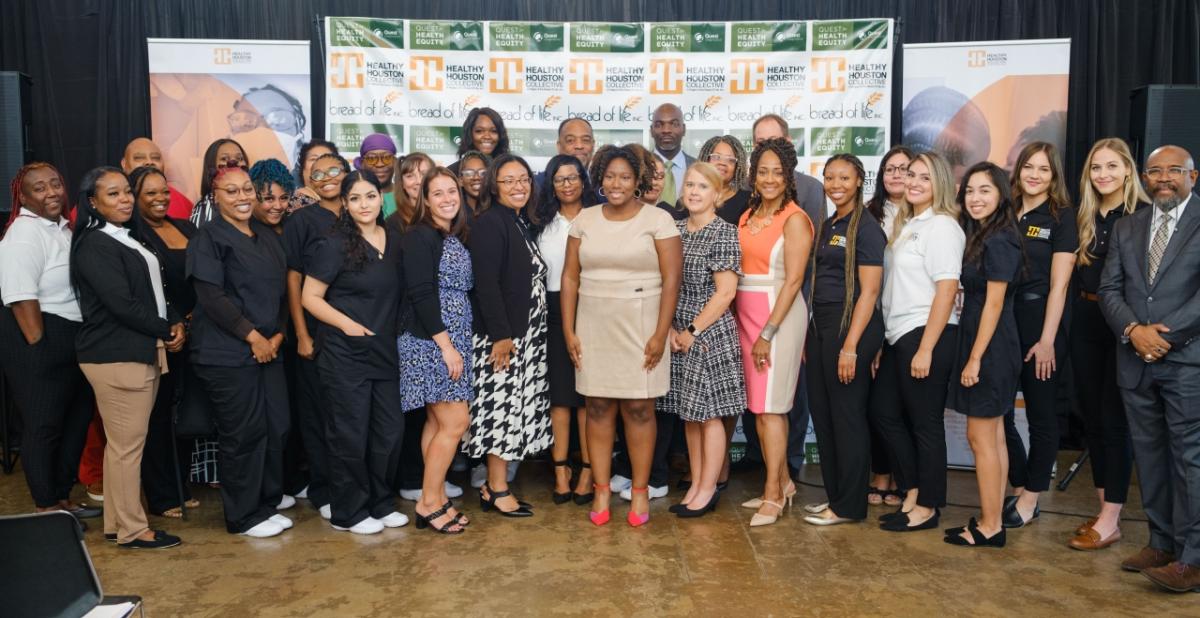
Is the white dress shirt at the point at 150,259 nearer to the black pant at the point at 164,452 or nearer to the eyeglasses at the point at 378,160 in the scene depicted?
the black pant at the point at 164,452

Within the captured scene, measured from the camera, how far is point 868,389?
3736 mm

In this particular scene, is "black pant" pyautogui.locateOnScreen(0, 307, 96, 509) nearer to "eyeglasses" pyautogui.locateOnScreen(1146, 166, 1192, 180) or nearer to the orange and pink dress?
the orange and pink dress

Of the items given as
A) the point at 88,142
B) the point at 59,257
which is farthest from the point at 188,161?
the point at 59,257

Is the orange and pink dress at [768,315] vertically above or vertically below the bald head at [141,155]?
below

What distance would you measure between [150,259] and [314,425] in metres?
0.95

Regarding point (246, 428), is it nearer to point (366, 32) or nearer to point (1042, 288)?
point (366, 32)

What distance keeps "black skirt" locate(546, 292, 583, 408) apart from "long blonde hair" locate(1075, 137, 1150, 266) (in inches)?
84.6

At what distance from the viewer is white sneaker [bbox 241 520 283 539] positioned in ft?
→ 12.0

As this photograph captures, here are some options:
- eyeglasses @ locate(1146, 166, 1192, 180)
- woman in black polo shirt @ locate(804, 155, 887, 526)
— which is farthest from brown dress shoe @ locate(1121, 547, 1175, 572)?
eyeglasses @ locate(1146, 166, 1192, 180)

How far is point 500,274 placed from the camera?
3.76 metres

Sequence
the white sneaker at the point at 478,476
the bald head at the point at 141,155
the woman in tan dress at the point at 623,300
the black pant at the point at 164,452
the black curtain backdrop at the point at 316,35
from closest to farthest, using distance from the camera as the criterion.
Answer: the woman in tan dress at the point at 623,300 < the black pant at the point at 164,452 < the white sneaker at the point at 478,476 < the bald head at the point at 141,155 < the black curtain backdrop at the point at 316,35

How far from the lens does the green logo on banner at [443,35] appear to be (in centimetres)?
538

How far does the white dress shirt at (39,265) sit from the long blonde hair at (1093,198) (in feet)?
13.5

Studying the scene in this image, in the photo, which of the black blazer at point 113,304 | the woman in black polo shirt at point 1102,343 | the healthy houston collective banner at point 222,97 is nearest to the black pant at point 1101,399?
the woman in black polo shirt at point 1102,343
